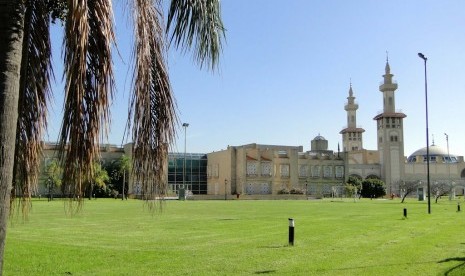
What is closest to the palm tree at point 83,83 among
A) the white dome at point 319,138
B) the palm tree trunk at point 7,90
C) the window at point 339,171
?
the palm tree trunk at point 7,90

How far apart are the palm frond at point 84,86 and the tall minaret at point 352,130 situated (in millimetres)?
158037

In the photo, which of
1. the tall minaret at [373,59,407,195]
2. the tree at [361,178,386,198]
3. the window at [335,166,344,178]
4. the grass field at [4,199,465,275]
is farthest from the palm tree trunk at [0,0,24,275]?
the tall minaret at [373,59,407,195]

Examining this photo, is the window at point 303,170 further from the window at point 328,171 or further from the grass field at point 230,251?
the grass field at point 230,251

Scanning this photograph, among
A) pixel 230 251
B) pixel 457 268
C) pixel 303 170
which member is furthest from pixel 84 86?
pixel 303 170

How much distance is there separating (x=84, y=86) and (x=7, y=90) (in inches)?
24.9

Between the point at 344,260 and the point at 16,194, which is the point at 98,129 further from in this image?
the point at 344,260

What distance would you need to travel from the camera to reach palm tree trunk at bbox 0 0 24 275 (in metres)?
4.04

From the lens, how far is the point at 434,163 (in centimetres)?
14138

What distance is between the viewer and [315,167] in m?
125

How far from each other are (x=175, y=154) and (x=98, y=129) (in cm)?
72

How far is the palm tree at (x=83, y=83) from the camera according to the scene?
4.12 meters

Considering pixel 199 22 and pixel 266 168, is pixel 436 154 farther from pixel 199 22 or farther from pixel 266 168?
pixel 199 22

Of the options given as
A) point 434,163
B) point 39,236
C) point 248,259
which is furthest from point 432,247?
point 434,163

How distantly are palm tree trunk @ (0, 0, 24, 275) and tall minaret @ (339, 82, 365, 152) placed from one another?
158587mm
